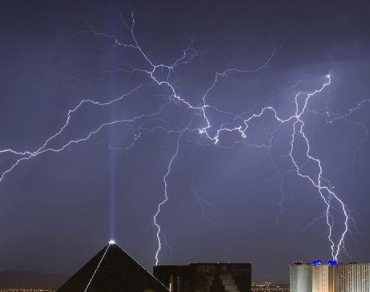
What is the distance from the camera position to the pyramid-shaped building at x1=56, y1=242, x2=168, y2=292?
39.0 metres

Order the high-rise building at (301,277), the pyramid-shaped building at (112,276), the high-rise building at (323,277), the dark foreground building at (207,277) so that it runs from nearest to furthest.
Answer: the pyramid-shaped building at (112,276), the high-rise building at (323,277), the high-rise building at (301,277), the dark foreground building at (207,277)

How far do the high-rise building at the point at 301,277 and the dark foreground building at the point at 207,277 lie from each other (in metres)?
5.27

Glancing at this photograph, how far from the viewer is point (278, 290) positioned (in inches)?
5728

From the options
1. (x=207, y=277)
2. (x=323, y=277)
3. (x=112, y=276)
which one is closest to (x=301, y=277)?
(x=323, y=277)

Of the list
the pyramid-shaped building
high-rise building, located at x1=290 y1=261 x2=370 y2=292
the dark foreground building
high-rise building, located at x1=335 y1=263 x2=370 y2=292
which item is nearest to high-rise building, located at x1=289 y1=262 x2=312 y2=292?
high-rise building, located at x1=290 y1=261 x2=370 y2=292

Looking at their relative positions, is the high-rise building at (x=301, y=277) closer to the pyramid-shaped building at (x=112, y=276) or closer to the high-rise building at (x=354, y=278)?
the high-rise building at (x=354, y=278)

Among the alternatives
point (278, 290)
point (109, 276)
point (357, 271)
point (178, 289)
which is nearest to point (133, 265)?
point (109, 276)

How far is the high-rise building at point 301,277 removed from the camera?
83019 millimetres

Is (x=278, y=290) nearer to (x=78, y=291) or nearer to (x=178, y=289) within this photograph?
(x=178, y=289)

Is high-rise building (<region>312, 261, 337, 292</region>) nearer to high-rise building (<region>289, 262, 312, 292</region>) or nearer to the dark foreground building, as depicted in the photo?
high-rise building (<region>289, 262, 312, 292</region>)

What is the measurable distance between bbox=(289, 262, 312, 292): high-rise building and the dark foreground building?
208 inches

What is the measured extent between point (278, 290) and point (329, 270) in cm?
6911

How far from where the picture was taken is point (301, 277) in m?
84.8

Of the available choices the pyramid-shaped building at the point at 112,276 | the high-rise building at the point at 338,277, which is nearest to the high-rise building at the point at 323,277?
the high-rise building at the point at 338,277
